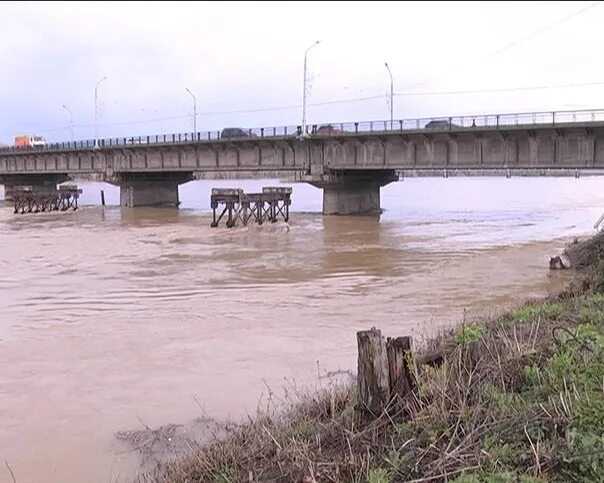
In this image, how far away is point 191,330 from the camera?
1284 cm

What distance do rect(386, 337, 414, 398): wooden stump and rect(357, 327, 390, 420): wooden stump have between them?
2.8 inches

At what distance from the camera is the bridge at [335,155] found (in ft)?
122

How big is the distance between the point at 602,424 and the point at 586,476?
63 cm

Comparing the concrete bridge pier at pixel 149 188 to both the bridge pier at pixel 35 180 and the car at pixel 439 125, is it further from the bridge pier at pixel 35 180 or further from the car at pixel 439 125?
the car at pixel 439 125

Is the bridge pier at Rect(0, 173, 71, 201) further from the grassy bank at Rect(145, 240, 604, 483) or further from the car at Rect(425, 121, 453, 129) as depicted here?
the grassy bank at Rect(145, 240, 604, 483)

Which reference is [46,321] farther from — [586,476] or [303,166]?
[303,166]

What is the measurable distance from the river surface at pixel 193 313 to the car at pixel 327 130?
46.5ft

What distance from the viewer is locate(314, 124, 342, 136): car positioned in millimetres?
48347

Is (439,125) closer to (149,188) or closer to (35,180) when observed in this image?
(149,188)

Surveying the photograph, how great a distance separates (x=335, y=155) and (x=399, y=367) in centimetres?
4349

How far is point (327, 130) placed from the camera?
4988 centimetres

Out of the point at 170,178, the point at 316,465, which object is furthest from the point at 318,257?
the point at 170,178

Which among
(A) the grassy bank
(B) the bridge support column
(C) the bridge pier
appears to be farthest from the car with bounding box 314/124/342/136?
(C) the bridge pier

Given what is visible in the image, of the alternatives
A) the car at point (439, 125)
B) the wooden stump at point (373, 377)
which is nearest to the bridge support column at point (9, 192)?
the car at point (439, 125)
